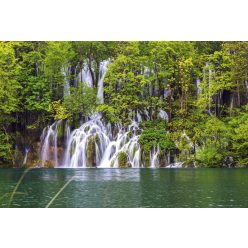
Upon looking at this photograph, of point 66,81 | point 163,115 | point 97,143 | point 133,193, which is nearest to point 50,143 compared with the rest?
point 97,143

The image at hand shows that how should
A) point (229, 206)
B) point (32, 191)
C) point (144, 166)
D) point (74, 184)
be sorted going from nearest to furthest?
point (229, 206) → point (32, 191) → point (74, 184) → point (144, 166)

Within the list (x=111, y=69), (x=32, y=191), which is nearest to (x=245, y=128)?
(x=111, y=69)

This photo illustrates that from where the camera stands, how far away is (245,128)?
1569 cm

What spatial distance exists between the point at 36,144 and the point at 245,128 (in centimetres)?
645

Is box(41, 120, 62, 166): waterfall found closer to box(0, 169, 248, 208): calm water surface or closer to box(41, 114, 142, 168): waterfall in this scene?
box(41, 114, 142, 168): waterfall

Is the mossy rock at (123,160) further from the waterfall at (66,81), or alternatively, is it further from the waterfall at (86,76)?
the waterfall at (66,81)

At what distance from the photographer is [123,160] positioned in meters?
15.5

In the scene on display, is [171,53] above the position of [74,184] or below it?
above

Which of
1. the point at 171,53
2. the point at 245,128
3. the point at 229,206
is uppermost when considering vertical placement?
the point at 171,53

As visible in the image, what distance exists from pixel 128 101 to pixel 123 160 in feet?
6.23

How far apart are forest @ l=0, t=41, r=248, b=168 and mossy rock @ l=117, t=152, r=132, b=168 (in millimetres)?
43

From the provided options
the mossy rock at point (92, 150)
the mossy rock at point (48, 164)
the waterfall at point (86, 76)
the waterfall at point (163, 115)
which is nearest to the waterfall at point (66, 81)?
the waterfall at point (86, 76)

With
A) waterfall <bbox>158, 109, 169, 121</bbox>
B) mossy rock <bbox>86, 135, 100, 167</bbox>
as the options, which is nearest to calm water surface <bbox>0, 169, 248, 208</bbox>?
mossy rock <bbox>86, 135, 100, 167</bbox>
